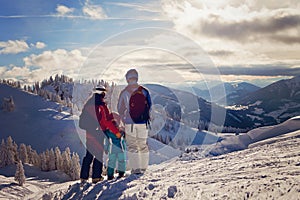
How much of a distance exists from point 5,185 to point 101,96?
129 feet

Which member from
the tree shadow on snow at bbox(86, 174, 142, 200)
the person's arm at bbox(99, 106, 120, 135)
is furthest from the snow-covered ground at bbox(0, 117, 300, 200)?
the person's arm at bbox(99, 106, 120, 135)

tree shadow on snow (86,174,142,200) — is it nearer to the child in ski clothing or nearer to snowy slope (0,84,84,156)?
the child in ski clothing

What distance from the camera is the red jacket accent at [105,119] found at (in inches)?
367

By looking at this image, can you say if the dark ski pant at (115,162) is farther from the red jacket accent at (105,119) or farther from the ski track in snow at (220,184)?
the red jacket accent at (105,119)

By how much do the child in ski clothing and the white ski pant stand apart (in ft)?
0.86

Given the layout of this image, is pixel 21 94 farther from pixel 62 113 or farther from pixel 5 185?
pixel 5 185

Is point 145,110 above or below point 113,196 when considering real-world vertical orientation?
above

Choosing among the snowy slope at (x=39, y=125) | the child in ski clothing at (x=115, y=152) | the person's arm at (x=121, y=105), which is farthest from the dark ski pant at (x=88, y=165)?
the snowy slope at (x=39, y=125)

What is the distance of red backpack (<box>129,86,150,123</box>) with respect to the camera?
376 inches

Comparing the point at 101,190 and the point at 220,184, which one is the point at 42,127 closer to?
the point at 101,190

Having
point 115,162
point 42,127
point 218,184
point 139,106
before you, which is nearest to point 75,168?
point 115,162

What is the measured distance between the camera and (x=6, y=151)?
213 ft

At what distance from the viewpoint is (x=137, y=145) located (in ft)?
32.7

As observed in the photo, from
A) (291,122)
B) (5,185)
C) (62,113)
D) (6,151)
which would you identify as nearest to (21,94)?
(62,113)
